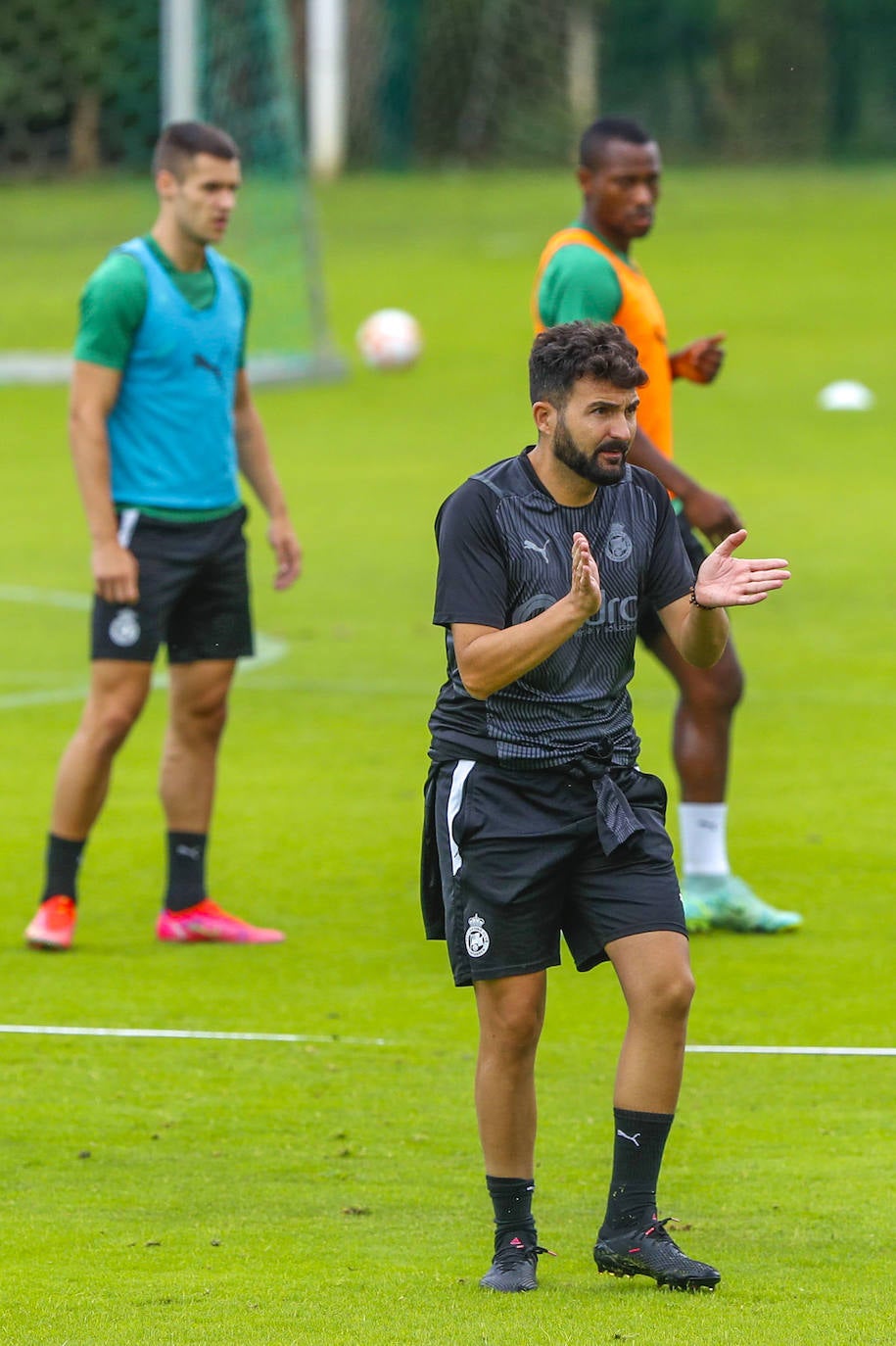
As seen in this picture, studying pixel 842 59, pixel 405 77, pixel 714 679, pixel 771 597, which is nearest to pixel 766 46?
pixel 842 59

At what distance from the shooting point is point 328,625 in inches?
546

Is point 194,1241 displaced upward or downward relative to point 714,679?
downward

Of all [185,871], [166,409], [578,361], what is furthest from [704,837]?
[578,361]

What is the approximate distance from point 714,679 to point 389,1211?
2.72 metres

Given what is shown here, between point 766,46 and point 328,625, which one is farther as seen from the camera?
point 766,46

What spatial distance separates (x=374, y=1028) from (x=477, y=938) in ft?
6.62

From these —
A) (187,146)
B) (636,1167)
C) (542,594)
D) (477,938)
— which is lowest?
(636,1167)

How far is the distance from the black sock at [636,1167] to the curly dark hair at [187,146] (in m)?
3.85

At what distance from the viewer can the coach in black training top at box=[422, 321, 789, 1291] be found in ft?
16.0

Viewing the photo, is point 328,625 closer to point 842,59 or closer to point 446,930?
point 446,930

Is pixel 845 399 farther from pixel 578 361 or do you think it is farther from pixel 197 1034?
pixel 578 361

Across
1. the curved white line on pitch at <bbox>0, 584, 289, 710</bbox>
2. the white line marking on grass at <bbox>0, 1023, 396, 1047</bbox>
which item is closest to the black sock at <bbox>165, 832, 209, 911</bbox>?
the white line marking on grass at <bbox>0, 1023, 396, 1047</bbox>

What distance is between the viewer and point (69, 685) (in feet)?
40.1

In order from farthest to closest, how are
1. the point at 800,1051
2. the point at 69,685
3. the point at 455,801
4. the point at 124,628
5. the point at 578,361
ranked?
the point at 69,685 → the point at 124,628 → the point at 800,1051 → the point at 455,801 → the point at 578,361
